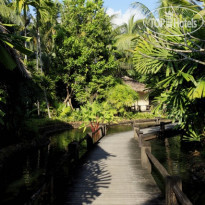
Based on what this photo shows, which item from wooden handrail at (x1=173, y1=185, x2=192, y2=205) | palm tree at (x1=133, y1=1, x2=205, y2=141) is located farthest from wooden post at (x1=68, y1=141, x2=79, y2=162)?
wooden handrail at (x1=173, y1=185, x2=192, y2=205)

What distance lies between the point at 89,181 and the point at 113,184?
2.30ft

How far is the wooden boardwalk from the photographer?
558 centimetres

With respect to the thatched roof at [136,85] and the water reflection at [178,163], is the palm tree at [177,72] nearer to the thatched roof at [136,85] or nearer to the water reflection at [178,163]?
the water reflection at [178,163]

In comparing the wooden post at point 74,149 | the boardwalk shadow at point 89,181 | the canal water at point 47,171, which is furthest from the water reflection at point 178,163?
the wooden post at point 74,149

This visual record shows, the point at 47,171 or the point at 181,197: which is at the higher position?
the point at 47,171

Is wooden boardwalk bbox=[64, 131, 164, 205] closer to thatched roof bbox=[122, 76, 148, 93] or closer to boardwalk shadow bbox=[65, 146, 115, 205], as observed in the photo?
boardwalk shadow bbox=[65, 146, 115, 205]

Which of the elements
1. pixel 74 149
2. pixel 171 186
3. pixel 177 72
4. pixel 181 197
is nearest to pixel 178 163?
pixel 177 72

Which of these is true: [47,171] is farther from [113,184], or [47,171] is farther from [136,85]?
[136,85]

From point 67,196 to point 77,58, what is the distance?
2497cm

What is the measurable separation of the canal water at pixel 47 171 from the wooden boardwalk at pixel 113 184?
0.48 meters

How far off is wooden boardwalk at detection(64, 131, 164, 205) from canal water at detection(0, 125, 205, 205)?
48 cm

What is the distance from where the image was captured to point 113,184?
6.66 metres

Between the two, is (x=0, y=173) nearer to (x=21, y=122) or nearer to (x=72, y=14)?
(x=21, y=122)

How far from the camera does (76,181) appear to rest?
22.6 ft
